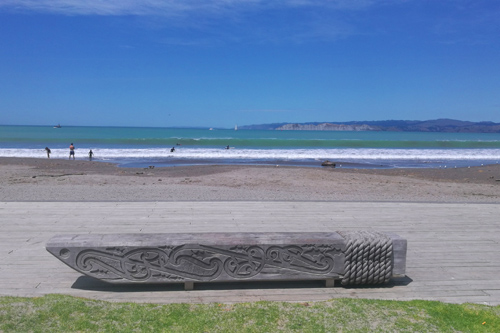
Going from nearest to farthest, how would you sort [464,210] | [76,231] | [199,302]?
1. [199,302]
2. [76,231]
3. [464,210]

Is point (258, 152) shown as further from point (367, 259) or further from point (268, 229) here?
point (367, 259)

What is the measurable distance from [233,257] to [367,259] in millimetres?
1453

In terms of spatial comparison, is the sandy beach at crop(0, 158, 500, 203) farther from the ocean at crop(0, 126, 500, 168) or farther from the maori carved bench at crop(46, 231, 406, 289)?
the ocean at crop(0, 126, 500, 168)

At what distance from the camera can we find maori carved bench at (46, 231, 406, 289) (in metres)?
4.70

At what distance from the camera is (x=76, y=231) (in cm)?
710

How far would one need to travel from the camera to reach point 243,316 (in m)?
4.04

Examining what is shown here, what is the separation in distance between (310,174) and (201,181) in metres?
6.15

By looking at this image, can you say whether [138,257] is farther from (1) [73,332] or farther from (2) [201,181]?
(2) [201,181]

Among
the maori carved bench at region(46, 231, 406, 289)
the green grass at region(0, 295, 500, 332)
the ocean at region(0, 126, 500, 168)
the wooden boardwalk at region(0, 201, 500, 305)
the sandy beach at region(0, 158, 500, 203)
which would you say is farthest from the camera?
the ocean at region(0, 126, 500, 168)

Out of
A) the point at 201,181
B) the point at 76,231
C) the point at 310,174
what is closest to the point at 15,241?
the point at 76,231

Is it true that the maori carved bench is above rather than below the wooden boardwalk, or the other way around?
above

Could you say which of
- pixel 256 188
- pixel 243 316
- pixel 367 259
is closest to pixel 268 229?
pixel 367 259

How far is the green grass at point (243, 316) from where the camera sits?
3.75m

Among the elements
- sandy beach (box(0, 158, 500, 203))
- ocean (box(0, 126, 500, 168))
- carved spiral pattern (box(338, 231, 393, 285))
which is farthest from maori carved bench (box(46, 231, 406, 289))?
ocean (box(0, 126, 500, 168))
